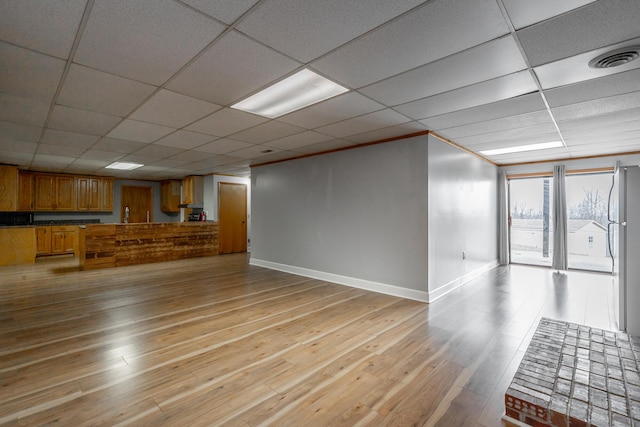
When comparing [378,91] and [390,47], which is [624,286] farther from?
[390,47]

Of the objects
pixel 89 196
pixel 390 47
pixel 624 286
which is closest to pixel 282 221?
pixel 390 47

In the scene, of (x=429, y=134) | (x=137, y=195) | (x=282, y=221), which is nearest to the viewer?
(x=429, y=134)

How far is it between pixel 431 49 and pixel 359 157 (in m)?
2.94

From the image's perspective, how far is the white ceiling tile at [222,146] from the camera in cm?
482

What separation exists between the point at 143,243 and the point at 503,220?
8863mm

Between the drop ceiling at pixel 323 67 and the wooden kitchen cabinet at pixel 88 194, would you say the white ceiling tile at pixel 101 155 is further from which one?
the wooden kitchen cabinet at pixel 88 194

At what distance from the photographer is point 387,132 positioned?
4230mm

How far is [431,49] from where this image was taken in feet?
6.79

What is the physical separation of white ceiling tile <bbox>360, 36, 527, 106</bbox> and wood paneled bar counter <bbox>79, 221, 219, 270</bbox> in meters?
6.71

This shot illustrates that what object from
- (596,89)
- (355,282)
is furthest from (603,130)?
(355,282)

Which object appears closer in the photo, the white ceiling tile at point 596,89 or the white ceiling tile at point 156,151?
the white ceiling tile at point 596,89

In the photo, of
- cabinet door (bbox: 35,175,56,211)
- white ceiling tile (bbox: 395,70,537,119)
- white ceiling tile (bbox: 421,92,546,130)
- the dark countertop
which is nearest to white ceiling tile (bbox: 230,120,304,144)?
white ceiling tile (bbox: 395,70,537,119)

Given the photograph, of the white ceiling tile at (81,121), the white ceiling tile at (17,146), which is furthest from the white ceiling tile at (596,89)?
the white ceiling tile at (17,146)

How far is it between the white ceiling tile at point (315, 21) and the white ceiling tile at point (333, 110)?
0.95 metres
